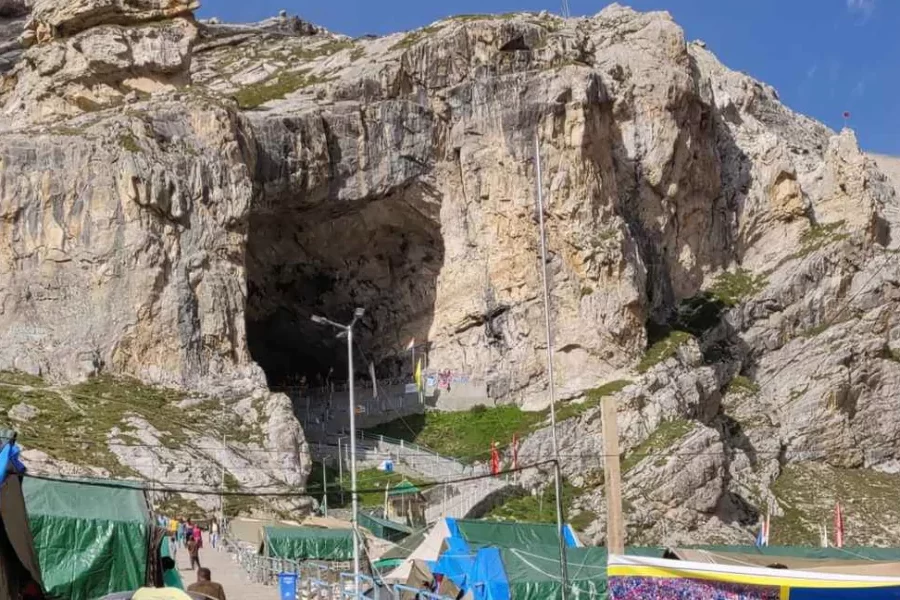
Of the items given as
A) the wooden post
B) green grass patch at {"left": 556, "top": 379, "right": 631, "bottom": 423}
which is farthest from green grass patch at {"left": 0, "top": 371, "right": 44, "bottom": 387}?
the wooden post

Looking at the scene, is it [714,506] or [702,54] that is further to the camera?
[702,54]

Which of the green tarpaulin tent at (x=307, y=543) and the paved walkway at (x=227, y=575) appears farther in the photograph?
the green tarpaulin tent at (x=307, y=543)

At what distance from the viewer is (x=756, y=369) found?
6244 centimetres

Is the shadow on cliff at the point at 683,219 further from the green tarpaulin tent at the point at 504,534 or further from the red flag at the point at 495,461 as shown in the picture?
the green tarpaulin tent at the point at 504,534

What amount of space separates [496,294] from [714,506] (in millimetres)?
14982

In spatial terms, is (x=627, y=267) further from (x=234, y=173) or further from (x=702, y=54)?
(x=702, y=54)

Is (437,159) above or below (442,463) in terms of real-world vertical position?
above

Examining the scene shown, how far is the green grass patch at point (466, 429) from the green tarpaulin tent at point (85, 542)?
29.7m

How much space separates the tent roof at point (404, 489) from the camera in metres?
44.3

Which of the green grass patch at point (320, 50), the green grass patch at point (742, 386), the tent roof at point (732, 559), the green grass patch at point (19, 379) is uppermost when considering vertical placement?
→ the green grass patch at point (320, 50)

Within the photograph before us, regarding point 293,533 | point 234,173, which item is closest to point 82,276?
point 234,173

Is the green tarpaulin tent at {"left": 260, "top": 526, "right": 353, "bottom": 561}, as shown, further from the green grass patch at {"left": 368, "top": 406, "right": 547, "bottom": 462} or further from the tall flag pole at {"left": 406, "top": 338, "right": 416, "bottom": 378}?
the tall flag pole at {"left": 406, "top": 338, "right": 416, "bottom": 378}

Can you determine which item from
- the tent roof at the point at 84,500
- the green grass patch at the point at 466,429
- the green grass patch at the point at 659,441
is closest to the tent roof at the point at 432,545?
the tent roof at the point at 84,500

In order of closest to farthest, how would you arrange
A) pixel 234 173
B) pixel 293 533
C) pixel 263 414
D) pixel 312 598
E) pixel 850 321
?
1. pixel 312 598
2. pixel 293 533
3. pixel 263 414
4. pixel 234 173
5. pixel 850 321
